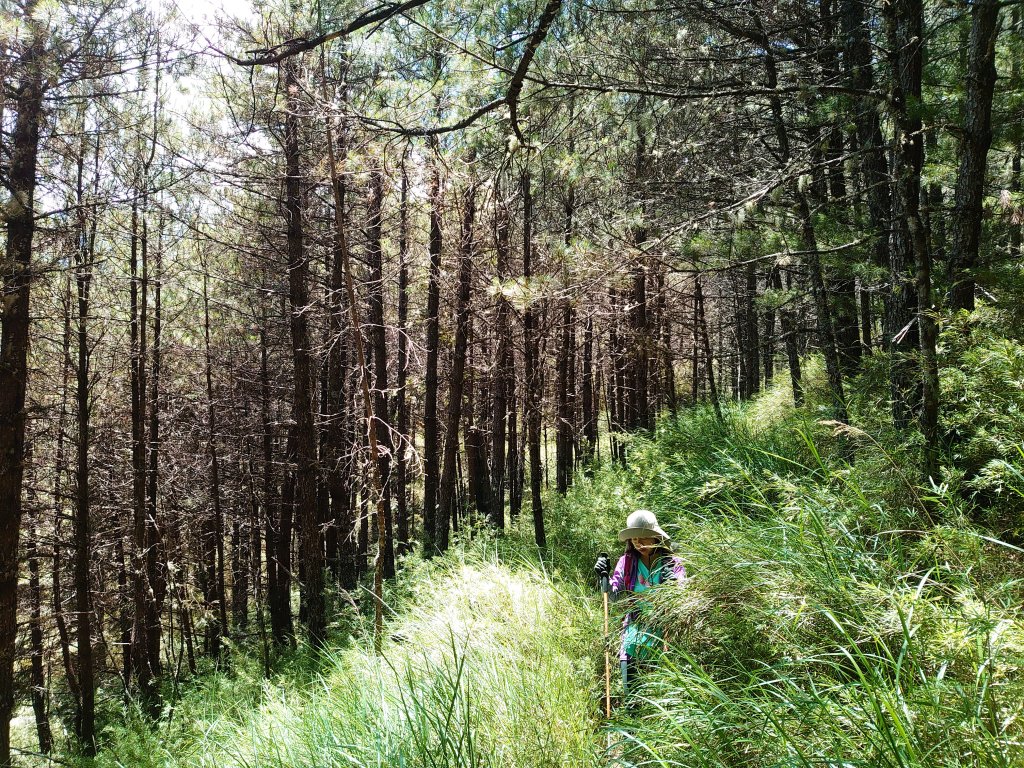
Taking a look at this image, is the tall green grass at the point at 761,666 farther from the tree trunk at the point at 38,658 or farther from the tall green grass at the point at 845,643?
the tree trunk at the point at 38,658

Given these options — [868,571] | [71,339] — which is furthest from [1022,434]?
[71,339]

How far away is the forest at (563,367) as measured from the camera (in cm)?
261

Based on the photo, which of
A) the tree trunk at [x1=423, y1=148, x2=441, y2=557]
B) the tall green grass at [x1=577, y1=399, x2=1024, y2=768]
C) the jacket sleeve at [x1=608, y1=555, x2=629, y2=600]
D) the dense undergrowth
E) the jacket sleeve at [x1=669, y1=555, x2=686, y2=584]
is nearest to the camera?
the tall green grass at [x1=577, y1=399, x2=1024, y2=768]

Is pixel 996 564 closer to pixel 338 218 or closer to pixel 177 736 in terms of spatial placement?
pixel 338 218

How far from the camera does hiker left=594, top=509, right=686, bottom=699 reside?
134 inches

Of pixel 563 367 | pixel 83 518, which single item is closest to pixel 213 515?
pixel 83 518

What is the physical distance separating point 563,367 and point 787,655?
12260 mm

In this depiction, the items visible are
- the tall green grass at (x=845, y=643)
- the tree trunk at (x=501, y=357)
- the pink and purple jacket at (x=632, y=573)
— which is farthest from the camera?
the tree trunk at (x=501, y=357)

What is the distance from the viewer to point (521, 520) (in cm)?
1456

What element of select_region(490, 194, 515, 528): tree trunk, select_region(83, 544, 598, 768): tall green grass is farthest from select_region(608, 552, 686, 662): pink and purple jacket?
select_region(490, 194, 515, 528): tree trunk

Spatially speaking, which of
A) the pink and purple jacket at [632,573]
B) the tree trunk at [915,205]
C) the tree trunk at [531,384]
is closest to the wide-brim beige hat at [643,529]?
the pink and purple jacket at [632,573]

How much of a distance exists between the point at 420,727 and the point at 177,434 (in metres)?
15.0

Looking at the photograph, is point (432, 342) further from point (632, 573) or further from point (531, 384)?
point (632, 573)

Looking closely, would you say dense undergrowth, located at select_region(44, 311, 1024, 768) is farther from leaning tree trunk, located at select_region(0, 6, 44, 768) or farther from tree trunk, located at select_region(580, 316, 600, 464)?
tree trunk, located at select_region(580, 316, 600, 464)
